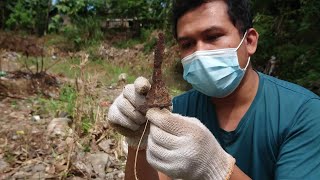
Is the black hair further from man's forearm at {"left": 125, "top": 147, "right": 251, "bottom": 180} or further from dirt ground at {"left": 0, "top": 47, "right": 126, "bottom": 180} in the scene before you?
dirt ground at {"left": 0, "top": 47, "right": 126, "bottom": 180}

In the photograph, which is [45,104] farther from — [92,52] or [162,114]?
[92,52]

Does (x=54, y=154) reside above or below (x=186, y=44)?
below

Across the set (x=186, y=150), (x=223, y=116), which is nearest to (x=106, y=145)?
(x=223, y=116)

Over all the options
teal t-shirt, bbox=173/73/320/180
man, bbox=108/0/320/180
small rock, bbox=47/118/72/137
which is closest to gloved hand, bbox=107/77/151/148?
man, bbox=108/0/320/180

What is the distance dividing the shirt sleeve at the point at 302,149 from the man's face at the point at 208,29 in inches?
17.4

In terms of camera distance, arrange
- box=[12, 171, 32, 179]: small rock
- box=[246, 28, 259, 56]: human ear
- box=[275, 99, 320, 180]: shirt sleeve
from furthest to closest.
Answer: box=[12, 171, 32, 179]: small rock
box=[246, 28, 259, 56]: human ear
box=[275, 99, 320, 180]: shirt sleeve

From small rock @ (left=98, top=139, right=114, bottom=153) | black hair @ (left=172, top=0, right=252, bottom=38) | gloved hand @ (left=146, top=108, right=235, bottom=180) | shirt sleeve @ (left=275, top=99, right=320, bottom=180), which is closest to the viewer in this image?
gloved hand @ (left=146, top=108, right=235, bottom=180)

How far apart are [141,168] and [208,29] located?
0.71m

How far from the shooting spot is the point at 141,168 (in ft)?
5.95

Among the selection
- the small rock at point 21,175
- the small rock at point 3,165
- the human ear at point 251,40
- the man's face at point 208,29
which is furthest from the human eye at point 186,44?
the small rock at point 3,165

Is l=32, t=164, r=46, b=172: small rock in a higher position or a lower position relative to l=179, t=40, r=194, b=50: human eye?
lower

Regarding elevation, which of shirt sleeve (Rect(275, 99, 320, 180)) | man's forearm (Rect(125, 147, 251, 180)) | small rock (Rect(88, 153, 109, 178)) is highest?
shirt sleeve (Rect(275, 99, 320, 180))

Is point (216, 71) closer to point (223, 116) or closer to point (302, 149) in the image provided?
point (223, 116)

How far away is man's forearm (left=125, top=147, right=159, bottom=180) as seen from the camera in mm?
1797
